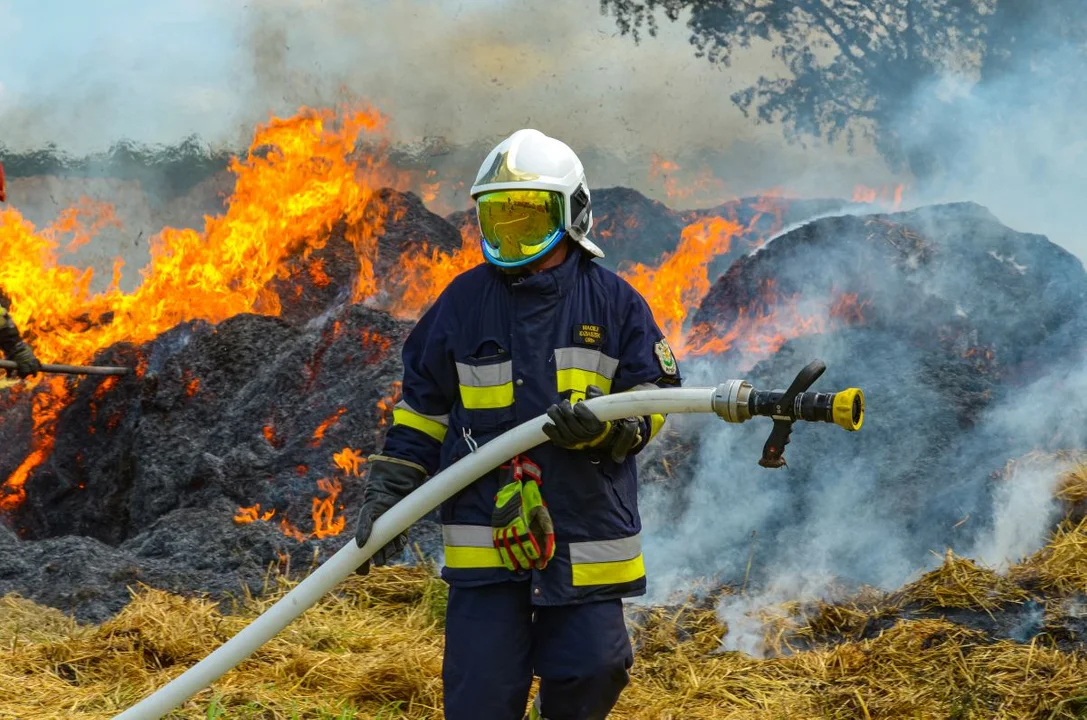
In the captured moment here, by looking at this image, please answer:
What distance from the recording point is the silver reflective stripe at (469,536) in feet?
10.9

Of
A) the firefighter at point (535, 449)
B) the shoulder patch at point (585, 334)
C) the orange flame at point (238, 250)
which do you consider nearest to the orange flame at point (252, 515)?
the orange flame at point (238, 250)

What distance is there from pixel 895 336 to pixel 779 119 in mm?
3807

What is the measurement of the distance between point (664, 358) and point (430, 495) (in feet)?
2.64

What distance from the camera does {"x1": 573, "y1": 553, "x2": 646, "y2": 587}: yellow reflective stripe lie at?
127 inches

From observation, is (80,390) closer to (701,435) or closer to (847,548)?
(701,435)

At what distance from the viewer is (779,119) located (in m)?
11.0

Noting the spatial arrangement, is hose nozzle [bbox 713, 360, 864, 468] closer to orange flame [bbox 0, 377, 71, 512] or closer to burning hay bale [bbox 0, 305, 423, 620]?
burning hay bale [bbox 0, 305, 423, 620]

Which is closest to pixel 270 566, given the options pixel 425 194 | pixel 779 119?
pixel 425 194

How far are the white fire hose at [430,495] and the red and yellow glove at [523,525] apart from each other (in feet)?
0.31

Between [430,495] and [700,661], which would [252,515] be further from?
[430,495]

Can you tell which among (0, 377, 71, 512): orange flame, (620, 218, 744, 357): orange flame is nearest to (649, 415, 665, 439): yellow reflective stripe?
(620, 218, 744, 357): orange flame

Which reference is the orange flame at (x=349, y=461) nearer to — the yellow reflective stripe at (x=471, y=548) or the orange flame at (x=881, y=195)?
the yellow reflective stripe at (x=471, y=548)

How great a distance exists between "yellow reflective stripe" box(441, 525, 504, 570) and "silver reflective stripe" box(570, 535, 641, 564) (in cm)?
22

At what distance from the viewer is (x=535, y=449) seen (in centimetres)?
334
